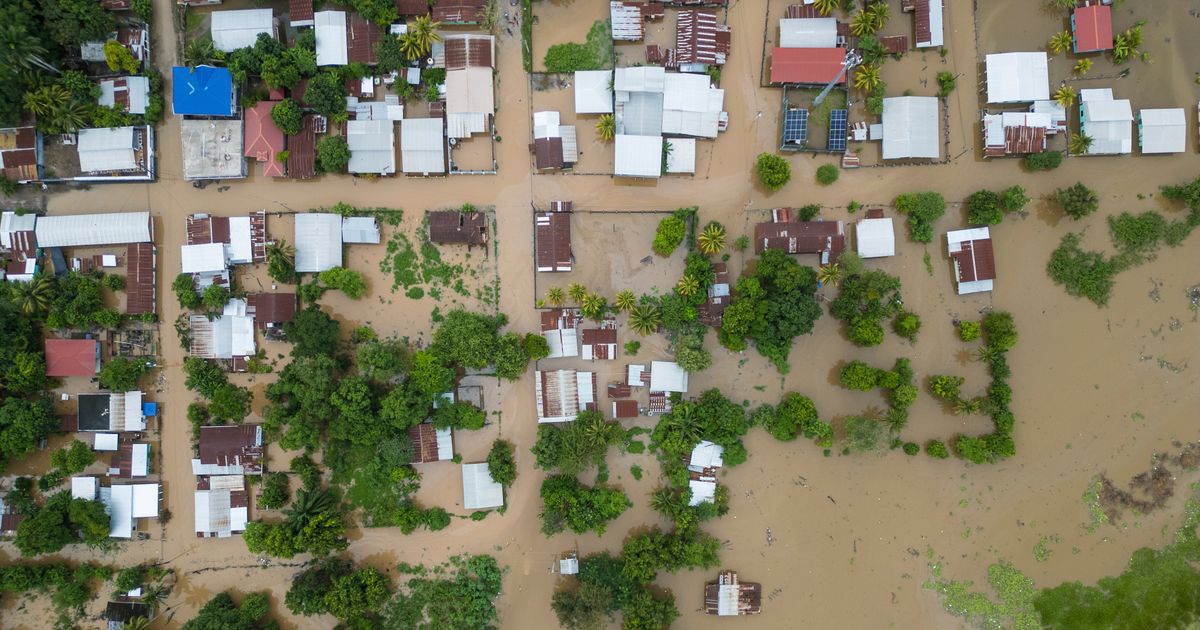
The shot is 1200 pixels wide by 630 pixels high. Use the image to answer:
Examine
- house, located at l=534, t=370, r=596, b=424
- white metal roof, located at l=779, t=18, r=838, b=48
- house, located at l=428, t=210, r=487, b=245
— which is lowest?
house, located at l=534, t=370, r=596, b=424

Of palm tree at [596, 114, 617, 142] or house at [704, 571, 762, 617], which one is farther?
house at [704, 571, 762, 617]

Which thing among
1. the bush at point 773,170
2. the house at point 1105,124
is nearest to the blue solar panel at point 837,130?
the bush at point 773,170

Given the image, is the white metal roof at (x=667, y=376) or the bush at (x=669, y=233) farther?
the white metal roof at (x=667, y=376)

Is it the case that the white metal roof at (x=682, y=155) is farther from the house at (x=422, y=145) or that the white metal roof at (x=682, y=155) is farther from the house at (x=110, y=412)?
the house at (x=110, y=412)

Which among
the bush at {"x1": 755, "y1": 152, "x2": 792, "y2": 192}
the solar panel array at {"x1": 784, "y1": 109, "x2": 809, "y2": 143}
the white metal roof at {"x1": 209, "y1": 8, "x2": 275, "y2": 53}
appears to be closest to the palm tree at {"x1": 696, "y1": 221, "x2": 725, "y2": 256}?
the bush at {"x1": 755, "y1": 152, "x2": 792, "y2": 192}

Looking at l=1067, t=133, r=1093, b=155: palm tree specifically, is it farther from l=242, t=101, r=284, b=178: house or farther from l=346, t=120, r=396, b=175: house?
l=242, t=101, r=284, b=178: house

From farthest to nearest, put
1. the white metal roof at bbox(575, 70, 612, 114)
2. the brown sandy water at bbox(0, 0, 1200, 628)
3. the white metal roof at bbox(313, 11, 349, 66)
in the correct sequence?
the brown sandy water at bbox(0, 0, 1200, 628) < the white metal roof at bbox(575, 70, 612, 114) < the white metal roof at bbox(313, 11, 349, 66)

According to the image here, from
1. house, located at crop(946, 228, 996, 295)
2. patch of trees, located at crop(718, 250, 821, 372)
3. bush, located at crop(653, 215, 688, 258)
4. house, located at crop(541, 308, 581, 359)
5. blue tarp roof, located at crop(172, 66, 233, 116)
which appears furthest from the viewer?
house, located at crop(541, 308, 581, 359)
